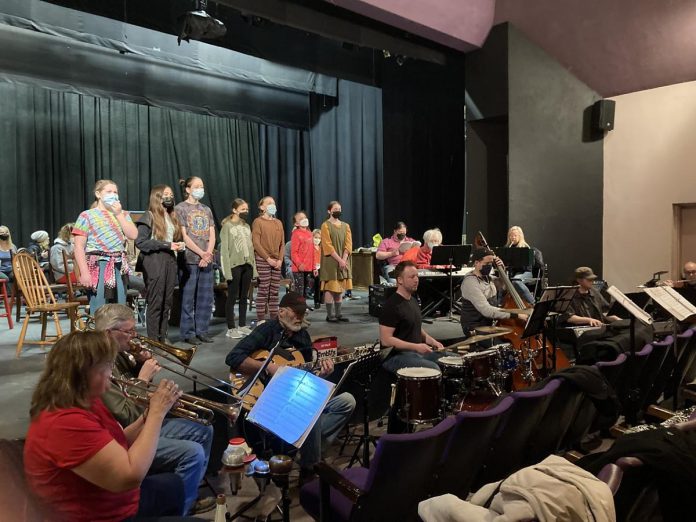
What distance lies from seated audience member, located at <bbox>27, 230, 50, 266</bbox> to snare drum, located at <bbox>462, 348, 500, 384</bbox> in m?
8.20

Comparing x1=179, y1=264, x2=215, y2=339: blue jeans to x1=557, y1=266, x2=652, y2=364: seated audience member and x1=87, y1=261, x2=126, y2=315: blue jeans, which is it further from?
x1=557, y1=266, x2=652, y2=364: seated audience member

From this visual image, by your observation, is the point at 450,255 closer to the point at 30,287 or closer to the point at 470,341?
the point at 470,341

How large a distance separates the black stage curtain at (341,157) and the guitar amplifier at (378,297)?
203 inches

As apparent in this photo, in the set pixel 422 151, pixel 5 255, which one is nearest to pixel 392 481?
pixel 5 255

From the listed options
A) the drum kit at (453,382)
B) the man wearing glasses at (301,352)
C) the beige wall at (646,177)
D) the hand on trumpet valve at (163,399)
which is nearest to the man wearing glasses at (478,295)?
the drum kit at (453,382)

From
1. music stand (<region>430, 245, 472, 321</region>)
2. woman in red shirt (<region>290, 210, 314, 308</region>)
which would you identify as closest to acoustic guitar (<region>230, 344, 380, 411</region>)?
music stand (<region>430, 245, 472, 321</region>)

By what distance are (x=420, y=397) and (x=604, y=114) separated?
6.94 meters

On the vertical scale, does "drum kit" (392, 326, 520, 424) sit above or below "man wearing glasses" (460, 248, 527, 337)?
below

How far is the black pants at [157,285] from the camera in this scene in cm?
509

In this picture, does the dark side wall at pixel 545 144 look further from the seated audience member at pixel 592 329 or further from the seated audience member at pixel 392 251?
the seated audience member at pixel 592 329

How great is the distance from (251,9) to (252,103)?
4868 millimetres

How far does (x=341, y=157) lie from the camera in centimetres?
1348

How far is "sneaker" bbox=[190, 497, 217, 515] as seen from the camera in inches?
133

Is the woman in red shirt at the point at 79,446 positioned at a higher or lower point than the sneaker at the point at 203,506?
higher
